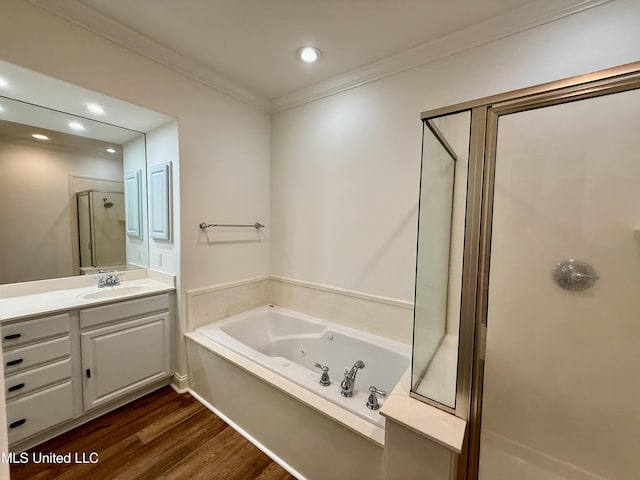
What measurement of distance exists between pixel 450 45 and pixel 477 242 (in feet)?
4.60

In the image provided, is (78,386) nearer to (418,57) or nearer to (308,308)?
(308,308)

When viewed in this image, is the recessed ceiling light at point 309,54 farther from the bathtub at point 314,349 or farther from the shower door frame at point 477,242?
the bathtub at point 314,349

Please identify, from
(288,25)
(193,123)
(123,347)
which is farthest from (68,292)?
(288,25)

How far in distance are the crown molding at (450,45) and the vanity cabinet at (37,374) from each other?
2.49 meters

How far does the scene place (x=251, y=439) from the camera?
68.3 inches

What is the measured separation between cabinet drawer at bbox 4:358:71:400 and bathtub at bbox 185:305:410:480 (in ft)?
2.37

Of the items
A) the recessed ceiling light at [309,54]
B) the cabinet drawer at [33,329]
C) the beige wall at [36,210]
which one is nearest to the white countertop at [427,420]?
the cabinet drawer at [33,329]

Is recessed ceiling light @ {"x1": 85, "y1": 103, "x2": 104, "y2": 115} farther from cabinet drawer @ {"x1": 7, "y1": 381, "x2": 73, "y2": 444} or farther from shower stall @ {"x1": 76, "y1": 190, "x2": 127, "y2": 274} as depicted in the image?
cabinet drawer @ {"x1": 7, "y1": 381, "x2": 73, "y2": 444}

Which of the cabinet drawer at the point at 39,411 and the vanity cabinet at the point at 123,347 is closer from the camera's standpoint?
the cabinet drawer at the point at 39,411

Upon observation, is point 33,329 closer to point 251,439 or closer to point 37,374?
point 37,374

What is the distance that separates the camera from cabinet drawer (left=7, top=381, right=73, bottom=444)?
1.51 metres

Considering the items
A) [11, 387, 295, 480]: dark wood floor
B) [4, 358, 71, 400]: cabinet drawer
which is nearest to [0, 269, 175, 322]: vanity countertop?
[4, 358, 71, 400]: cabinet drawer

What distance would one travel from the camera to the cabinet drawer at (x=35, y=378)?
4.92ft

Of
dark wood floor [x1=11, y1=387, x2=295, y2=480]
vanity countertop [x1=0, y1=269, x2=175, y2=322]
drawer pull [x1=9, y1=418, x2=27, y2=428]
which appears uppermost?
vanity countertop [x1=0, y1=269, x2=175, y2=322]
